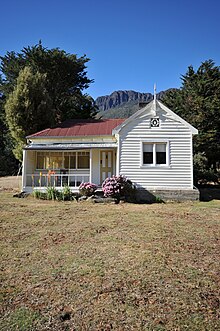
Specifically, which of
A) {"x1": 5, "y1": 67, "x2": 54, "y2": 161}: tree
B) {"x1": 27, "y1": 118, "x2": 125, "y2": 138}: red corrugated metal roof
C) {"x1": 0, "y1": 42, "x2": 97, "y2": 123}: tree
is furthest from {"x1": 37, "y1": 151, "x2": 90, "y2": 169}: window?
{"x1": 0, "y1": 42, "x2": 97, "y2": 123}: tree

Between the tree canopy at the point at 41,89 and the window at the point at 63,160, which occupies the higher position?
the tree canopy at the point at 41,89

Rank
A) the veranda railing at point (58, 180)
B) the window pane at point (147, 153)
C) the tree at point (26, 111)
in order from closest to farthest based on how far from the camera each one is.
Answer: the window pane at point (147, 153) < the veranda railing at point (58, 180) < the tree at point (26, 111)

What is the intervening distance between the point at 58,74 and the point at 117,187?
23.5m

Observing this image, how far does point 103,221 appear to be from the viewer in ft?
28.1

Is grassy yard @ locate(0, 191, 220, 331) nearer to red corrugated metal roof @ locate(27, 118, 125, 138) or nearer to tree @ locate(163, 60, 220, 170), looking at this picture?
red corrugated metal roof @ locate(27, 118, 125, 138)

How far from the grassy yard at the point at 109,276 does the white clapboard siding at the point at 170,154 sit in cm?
575

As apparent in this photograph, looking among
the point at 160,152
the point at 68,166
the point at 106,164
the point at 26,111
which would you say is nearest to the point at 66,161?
the point at 68,166

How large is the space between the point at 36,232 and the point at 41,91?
1928cm

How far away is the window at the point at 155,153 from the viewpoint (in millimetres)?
14055

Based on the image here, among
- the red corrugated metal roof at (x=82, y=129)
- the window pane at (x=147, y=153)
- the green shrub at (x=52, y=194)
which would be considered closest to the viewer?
the green shrub at (x=52, y=194)

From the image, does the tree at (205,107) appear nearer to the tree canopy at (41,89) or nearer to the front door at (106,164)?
the front door at (106,164)

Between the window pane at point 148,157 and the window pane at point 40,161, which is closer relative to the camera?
the window pane at point 148,157

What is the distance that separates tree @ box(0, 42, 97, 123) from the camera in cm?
2996

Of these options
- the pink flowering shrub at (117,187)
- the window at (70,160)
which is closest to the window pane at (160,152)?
the pink flowering shrub at (117,187)
